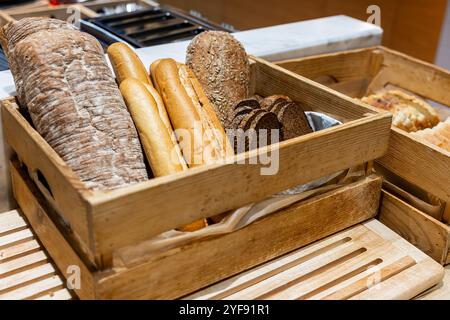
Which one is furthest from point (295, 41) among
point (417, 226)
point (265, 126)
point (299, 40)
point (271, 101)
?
point (417, 226)

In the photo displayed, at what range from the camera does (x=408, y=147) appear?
1153 mm

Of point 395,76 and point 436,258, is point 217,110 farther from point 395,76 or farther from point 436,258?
point 395,76

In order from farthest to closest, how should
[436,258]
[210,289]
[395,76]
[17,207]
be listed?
[395,76] < [17,207] < [436,258] < [210,289]

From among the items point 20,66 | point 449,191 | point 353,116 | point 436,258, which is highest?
point 20,66

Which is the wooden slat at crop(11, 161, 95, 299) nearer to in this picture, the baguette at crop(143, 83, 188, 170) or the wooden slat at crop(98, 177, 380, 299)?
the wooden slat at crop(98, 177, 380, 299)

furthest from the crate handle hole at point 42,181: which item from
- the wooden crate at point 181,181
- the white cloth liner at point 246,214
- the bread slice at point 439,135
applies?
the bread slice at point 439,135

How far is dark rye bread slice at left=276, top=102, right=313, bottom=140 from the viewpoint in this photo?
1142 mm

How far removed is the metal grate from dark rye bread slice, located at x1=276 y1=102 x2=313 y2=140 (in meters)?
0.76

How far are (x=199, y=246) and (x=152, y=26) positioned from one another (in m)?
1.26

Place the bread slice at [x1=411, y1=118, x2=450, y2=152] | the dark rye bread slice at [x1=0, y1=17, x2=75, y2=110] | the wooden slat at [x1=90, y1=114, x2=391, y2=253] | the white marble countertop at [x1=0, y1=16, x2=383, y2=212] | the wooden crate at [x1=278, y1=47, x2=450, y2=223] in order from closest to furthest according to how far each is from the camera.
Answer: the wooden slat at [x1=90, y1=114, x2=391, y2=253]
the dark rye bread slice at [x1=0, y1=17, x2=75, y2=110]
the bread slice at [x1=411, y1=118, x2=450, y2=152]
the white marble countertop at [x1=0, y1=16, x2=383, y2=212]
the wooden crate at [x1=278, y1=47, x2=450, y2=223]

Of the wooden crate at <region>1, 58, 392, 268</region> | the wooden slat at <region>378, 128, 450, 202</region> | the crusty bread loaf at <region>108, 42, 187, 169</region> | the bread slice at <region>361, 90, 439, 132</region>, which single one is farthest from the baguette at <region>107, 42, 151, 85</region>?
the bread slice at <region>361, 90, 439, 132</region>
